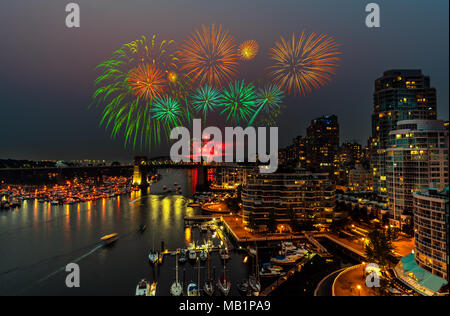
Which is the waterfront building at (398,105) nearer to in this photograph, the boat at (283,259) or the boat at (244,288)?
the boat at (283,259)

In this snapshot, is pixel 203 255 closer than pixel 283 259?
No

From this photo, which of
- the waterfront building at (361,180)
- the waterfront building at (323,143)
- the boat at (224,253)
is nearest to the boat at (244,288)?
the boat at (224,253)

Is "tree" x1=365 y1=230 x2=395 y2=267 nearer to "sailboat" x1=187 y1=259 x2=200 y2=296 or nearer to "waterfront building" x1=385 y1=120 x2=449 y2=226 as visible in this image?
"waterfront building" x1=385 y1=120 x2=449 y2=226

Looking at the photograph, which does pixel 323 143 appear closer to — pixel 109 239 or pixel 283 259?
pixel 283 259

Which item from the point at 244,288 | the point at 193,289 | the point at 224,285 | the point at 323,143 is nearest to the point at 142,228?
the point at 193,289

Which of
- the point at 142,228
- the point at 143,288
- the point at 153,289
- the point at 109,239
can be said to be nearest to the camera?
the point at 143,288
